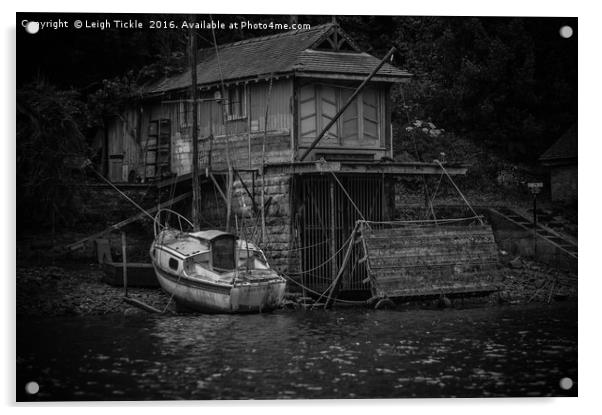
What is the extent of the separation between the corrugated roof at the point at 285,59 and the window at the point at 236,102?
0.42 meters

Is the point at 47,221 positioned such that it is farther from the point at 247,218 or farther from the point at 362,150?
the point at 362,150

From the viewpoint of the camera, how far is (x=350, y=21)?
33406 mm

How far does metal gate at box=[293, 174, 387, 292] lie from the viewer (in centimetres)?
2577

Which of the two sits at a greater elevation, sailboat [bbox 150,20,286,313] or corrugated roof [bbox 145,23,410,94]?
corrugated roof [bbox 145,23,410,94]

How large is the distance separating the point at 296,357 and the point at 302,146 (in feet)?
30.1

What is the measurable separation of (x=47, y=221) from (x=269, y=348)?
20.2 feet

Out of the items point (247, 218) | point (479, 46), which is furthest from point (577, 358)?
point (247, 218)

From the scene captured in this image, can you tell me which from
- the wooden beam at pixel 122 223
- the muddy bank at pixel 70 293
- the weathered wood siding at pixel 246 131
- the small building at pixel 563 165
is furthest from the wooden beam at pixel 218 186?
the small building at pixel 563 165

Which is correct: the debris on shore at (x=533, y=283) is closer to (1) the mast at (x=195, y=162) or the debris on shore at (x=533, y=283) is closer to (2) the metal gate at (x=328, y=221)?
(2) the metal gate at (x=328, y=221)

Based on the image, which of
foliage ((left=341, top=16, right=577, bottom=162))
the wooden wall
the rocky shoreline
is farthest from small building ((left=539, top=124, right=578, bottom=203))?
the wooden wall

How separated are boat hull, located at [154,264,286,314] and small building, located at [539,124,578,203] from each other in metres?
6.34

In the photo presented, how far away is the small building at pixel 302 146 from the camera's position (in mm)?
25609

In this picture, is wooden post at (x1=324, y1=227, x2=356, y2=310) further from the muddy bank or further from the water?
the muddy bank

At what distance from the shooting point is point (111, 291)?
78.8ft
